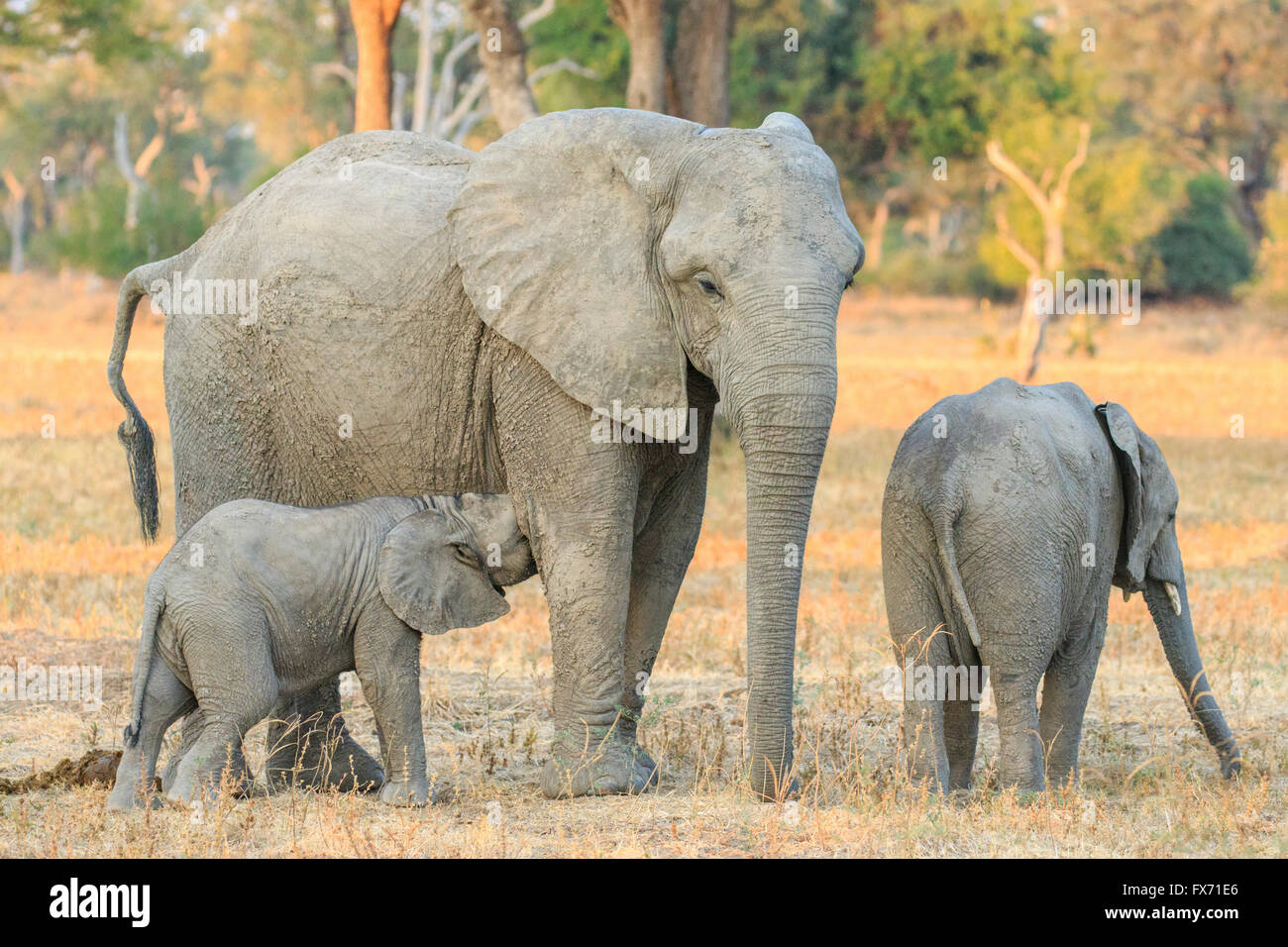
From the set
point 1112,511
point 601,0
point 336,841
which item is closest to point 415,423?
point 336,841

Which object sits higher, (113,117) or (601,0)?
(113,117)

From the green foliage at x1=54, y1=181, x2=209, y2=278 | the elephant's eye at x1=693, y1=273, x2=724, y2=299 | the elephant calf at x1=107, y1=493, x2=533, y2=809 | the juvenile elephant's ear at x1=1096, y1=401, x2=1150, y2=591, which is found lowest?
the elephant calf at x1=107, y1=493, x2=533, y2=809

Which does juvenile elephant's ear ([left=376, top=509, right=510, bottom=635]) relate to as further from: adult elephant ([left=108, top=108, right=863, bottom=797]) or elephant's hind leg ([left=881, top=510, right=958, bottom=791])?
elephant's hind leg ([left=881, top=510, right=958, bottom=791])

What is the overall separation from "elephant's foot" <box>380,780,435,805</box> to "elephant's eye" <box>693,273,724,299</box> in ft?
6.94

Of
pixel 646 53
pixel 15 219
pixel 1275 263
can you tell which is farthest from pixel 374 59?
pixel 15 219

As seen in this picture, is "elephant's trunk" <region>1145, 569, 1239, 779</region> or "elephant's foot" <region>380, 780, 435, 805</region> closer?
"elephant's foot" <region>380, 780, 435, 805</region>

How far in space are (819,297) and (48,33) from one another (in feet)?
72.1

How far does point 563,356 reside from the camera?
6348 millimetres

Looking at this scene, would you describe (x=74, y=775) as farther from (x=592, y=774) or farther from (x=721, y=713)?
(x=721, y=713)

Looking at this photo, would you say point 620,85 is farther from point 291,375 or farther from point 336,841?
point 336,841

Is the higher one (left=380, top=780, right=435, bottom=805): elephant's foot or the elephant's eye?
the elephant's eye

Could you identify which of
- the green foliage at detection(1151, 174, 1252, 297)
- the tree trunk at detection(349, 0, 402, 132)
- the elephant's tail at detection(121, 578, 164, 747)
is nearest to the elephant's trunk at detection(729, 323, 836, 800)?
the elephant's tail at detection(121, 578, 164, 747)

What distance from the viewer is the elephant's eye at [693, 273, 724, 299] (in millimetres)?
6090

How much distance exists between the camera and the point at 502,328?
647cm
